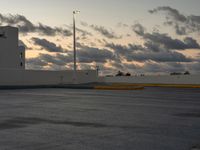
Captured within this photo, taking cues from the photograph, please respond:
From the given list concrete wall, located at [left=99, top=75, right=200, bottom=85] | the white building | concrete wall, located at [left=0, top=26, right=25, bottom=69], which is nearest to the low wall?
the white building

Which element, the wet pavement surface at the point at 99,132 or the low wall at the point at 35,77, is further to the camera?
the low wall at the point at 35,77

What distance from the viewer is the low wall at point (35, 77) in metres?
48.8

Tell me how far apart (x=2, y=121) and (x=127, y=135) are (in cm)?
448

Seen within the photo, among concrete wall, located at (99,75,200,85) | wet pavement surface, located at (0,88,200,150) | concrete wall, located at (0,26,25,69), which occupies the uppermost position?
concrete wall, located at (0,26,25,69)

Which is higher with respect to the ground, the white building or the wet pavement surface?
the white building

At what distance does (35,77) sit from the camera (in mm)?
50875

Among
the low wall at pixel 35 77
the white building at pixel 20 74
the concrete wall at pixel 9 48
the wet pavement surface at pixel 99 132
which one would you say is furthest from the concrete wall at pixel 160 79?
the wet pavement surface at pixel 99 132

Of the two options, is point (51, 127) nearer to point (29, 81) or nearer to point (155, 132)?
point (155, 132)

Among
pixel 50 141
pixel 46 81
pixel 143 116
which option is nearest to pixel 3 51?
pixel 46 81

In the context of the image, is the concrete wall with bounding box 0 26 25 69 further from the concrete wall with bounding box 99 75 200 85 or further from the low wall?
the concrete wall with bounding box 99 75 200 85

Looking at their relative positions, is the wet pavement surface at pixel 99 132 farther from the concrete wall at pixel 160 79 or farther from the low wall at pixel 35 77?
the concrete wall at pixel 160 79

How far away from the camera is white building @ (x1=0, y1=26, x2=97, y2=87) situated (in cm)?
4903

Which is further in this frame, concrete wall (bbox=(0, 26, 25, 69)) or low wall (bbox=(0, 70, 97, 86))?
concrete wall (bbox=(0, 26, 25, 69))

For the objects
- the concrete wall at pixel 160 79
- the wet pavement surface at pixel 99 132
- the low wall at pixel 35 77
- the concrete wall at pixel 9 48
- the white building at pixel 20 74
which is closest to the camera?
the wet pavement surface at pixel 99 132
